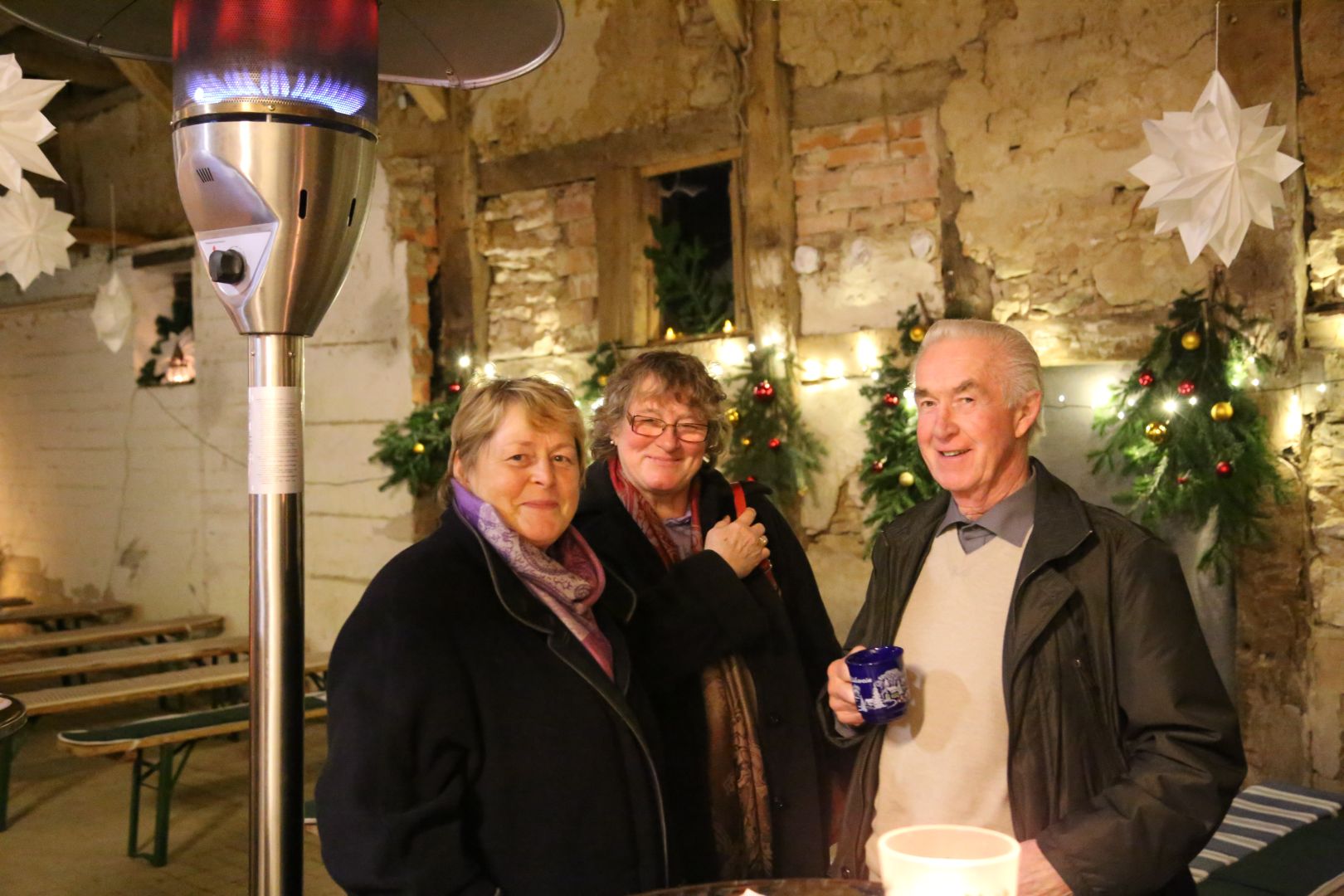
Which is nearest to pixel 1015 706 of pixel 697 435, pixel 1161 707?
pixel 1161 707

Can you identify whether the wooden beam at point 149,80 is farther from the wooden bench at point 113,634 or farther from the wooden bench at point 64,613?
the wooden bench at point 64,613

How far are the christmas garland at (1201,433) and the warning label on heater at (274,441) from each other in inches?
125

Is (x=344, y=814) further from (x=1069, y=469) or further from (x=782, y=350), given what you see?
(x=782, y=350)

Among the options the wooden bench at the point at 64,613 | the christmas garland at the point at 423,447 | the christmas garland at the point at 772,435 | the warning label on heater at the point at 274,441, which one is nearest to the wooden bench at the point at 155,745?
the christmas garland at the point at 423,447

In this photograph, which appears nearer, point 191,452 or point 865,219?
point 865,219

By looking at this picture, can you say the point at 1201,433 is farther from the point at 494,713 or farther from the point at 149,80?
the point at 149,80

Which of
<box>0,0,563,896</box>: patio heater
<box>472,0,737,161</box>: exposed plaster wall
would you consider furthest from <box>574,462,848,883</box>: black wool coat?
<box>472,0,737,161</box>: exposed plaster wall

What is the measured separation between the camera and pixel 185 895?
421 centimetres

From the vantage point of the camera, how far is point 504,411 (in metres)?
1.88

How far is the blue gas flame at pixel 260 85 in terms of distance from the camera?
1.77 metres

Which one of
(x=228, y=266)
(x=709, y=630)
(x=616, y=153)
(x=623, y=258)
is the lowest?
(x=709, y=630)

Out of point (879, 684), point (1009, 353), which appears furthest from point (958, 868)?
point (1009, 353)

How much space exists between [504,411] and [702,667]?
65 cm

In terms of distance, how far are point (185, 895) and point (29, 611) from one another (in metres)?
4.60
